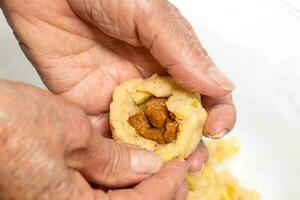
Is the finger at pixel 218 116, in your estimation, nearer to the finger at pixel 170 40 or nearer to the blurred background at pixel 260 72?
the finger at pixel 170 40

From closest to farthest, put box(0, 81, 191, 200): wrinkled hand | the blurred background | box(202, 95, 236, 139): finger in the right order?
box(0, 81, 191, 200): wrinkled hand, box(202, 95, 236, 139): finger, the blurred background

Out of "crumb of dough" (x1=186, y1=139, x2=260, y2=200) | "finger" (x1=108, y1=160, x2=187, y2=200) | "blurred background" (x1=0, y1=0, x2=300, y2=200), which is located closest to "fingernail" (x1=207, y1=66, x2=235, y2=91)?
"finger" (x1=108, y1=160, x2=187, y2=200)

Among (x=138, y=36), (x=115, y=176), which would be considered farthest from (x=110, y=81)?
(x=115, y=176)

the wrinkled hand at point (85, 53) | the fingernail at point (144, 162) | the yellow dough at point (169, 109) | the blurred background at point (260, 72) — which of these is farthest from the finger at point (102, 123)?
the blurred background at point (260, 72)

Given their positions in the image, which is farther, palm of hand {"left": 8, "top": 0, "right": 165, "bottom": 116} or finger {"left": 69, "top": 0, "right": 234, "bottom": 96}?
palm of hand {"left": 8, "top": 0, "right": 165, "bottom": 116}

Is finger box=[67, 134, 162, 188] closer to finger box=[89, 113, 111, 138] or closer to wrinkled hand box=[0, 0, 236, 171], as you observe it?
wrinkled hand box=[0, 0, 236, 171]

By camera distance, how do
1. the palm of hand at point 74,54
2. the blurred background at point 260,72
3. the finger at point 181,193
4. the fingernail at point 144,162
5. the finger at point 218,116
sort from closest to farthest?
the fingernail at point 144,162 → the finger at point 181,193 → the finger at point 218,116 → the palm of hand at point 74,54 → the blurred background at point 260,72

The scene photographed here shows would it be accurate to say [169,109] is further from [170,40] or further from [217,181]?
[217,181]
